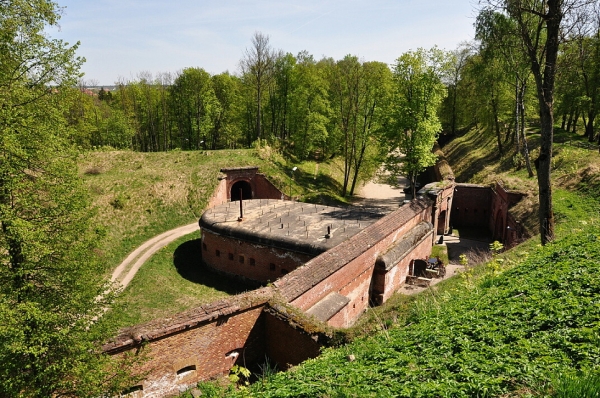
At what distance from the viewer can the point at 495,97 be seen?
3359cm

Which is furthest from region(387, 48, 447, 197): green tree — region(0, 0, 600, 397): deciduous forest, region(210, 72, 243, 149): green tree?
region(210, 72, 243, 149): green tree

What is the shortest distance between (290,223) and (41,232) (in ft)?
46.7

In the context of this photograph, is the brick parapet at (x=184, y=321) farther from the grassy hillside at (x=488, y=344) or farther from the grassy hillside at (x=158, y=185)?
the grassy hillside at (x=158, y=185)

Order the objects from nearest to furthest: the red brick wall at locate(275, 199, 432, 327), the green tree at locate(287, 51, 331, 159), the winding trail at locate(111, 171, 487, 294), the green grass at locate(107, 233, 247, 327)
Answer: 1. the red brick wall at locate(275, 199, 432, 327)
2. the green grass at locate(107, 233, 247, 327)
3. the winding trail at locate(111, 171, 487, 294)
4. the green tree at locate(287, 51, 331, 159)

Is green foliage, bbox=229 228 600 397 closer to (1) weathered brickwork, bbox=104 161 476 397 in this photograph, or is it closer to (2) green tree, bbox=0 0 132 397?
(1) weathered brickwork, bbox=104 161 476 397

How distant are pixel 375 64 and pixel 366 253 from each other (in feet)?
78.7

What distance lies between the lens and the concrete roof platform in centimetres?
1886

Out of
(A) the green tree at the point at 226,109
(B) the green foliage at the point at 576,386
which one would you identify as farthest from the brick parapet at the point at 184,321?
(A) the green tree at the point at 226,109

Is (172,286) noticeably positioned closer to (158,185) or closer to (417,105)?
(158,185)

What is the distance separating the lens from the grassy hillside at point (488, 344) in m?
5.13

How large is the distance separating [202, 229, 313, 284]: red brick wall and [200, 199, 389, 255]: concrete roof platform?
36 cm

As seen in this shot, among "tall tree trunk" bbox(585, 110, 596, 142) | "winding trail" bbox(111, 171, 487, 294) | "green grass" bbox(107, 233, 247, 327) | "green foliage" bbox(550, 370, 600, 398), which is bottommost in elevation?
"green grass" bbox(107, 233, 247, 327)

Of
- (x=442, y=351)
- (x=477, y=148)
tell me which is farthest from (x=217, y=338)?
(x=477, y=148)

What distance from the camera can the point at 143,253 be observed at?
23.8 metres
